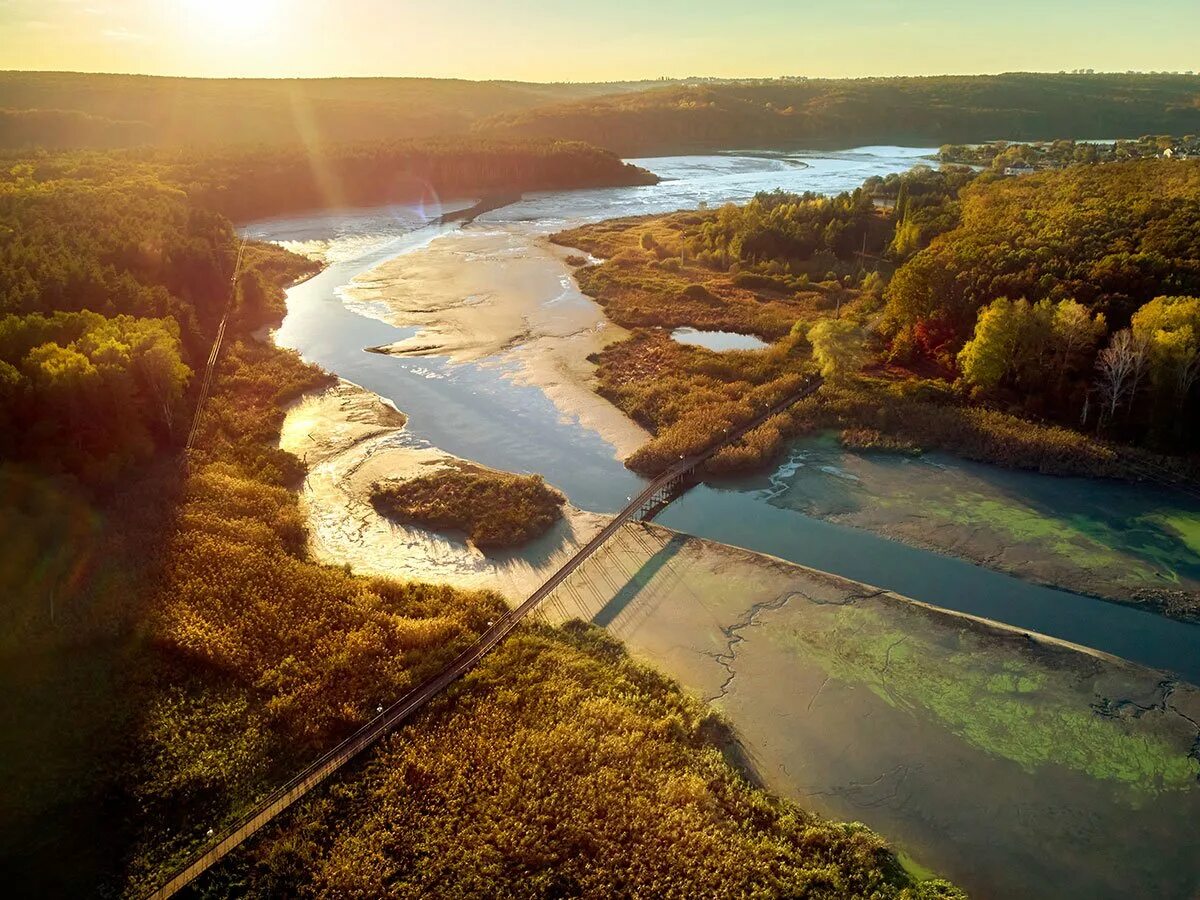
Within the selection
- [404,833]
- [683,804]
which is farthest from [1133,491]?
[404,833]

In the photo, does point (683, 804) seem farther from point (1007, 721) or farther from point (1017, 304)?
point (1017, 304)

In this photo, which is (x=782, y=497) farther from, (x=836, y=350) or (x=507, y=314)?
(x=507, y=314)

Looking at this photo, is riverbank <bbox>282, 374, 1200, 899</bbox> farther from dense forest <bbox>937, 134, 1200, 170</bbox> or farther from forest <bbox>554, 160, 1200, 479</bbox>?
dense forest <bbox>937, 134, 1200, 170</bbox>

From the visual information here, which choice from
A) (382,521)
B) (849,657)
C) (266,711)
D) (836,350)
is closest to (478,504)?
(382,521)

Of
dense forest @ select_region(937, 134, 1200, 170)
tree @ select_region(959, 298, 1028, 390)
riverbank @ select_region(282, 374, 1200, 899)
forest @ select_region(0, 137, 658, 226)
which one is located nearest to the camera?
riverbank @ select_region(282, 374, 1200, 899)

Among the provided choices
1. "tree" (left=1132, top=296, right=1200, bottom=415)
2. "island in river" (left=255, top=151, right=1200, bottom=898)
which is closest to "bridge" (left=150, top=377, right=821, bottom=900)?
"island in river" (left=255, top=151, right=1200, bottom=898)

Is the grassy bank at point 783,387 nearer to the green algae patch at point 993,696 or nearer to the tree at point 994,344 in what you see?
the tree at point 994,344

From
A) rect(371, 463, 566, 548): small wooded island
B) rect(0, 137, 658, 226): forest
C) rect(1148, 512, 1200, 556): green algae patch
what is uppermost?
rect(0, 137, 658, 226): forest
